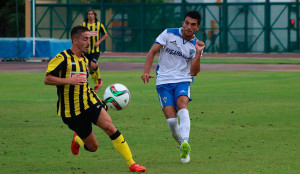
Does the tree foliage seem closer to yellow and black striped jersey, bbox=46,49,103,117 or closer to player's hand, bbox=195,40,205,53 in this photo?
player's hand, bbox=195,40,205,53

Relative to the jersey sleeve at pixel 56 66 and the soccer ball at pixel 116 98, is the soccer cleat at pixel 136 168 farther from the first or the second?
the jersey sleeve at pixel 56 66

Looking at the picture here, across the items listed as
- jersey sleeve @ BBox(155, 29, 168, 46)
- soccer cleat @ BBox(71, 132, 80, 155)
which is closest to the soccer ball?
soccer cleat @ BBox(71, 132, 80, 155)

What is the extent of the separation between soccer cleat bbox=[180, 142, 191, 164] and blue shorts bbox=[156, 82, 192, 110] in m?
0.91

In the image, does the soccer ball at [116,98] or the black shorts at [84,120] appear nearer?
the black shorts at [84,120]

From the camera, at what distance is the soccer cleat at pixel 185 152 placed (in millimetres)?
8172

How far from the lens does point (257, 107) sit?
14859mm

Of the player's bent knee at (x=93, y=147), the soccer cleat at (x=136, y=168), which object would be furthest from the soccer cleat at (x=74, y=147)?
the soccer cleat at (x=136, y=168)

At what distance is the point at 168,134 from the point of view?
36.1 ft

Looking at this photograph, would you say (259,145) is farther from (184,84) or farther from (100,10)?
(100,10)

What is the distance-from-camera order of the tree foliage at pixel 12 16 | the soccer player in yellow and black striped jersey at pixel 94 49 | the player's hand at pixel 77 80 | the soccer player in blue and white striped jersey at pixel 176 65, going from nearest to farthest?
the player's hand at pixel 77 80 → the soccer player in blue and white striped jersey at pixel 176 65 → the soccer player in yellow and black striped jersey at pixel 94 49 → the tree foliage at pixel 12 16

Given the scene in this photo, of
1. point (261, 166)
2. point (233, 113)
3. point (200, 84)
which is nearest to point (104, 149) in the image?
point (261, 166)

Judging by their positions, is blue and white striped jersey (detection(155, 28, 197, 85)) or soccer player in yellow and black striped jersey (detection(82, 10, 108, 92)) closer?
blue and white striped jersey (detection(155, 28, 197, 85))

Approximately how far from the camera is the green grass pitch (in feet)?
27.0

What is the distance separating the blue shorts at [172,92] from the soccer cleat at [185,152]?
2.98 ft
